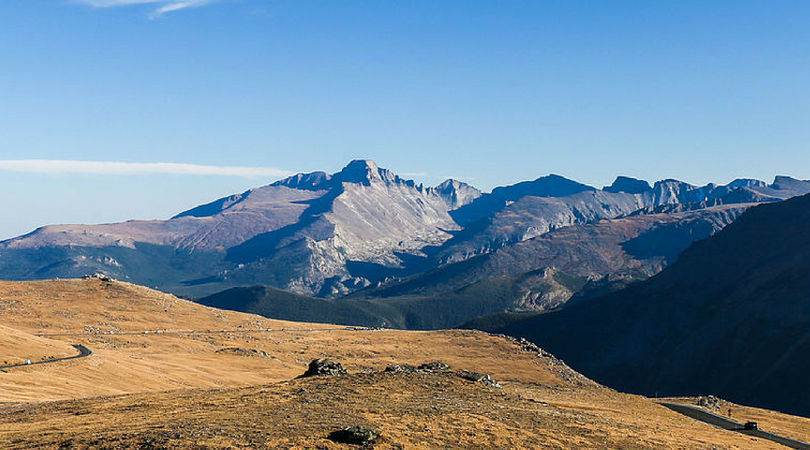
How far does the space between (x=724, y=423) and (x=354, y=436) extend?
6191 cm

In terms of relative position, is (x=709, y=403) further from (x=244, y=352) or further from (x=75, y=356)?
(x=75, y=356)

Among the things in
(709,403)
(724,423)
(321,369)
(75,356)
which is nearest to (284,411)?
(321,369)

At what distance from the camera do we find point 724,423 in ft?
305

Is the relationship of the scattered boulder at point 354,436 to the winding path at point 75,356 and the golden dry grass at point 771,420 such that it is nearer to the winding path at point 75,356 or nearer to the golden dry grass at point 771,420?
the golden dry grass at point 771,420

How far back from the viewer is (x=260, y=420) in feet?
184

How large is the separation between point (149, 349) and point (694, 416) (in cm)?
10312

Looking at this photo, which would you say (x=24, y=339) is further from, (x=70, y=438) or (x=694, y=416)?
(x=694, y=416)

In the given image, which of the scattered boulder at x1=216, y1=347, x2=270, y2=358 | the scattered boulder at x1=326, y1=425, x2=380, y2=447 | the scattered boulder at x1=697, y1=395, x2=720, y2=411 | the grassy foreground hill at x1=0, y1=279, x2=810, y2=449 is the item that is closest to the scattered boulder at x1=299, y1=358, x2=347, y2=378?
the grassy foreground hill at x1=0, y1=279, x2=810, y2=449

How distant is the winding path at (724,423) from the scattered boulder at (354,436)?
5382cm

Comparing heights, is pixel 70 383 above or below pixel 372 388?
below

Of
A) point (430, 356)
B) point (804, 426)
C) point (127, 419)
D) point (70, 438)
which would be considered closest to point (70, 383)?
point (127, 419)

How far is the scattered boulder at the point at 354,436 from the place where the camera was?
5044 centimetres

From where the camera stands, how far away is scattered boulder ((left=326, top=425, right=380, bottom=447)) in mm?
50438

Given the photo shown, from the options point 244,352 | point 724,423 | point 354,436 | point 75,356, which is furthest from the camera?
point 244,352
